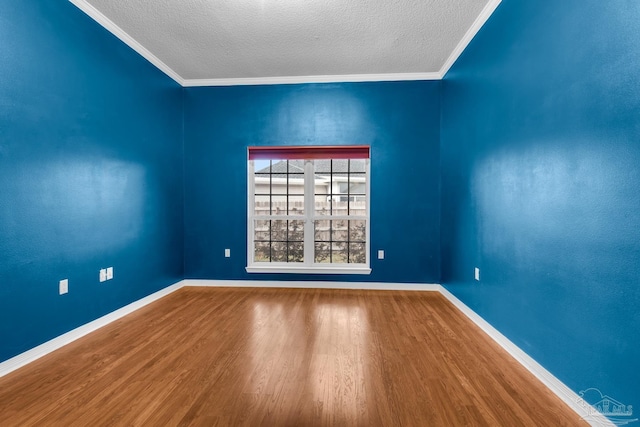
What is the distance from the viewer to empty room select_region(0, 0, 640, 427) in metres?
1.59

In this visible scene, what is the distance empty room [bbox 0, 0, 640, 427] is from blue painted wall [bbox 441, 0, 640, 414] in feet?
0.05

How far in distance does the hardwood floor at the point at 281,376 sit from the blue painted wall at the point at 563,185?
405 mm

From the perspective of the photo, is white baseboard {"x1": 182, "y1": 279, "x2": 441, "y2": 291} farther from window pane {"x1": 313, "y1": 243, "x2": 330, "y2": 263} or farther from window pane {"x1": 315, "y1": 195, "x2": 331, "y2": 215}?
window pane {"x1": 315, "y1": 195, "x2": 331, "y2": 215}

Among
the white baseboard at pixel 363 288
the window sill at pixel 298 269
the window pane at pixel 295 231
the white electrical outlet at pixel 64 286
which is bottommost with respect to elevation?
the white baseboard at pixel 363 288

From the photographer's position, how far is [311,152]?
4160 millimetres

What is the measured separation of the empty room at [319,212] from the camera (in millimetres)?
1588

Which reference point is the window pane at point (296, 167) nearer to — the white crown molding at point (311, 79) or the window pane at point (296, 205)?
the window pane at point (296, 205)

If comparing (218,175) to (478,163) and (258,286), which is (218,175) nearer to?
(258,286)

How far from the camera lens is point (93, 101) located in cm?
271

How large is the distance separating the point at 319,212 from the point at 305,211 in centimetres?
21

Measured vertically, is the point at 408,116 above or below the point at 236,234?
above

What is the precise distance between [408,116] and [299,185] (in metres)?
1.81

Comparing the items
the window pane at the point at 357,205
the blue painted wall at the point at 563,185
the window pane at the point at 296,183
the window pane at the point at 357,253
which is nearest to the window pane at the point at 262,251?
the window pane at the point at 296,183

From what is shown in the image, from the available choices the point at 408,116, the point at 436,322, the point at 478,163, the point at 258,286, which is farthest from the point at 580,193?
the point at 258,286
